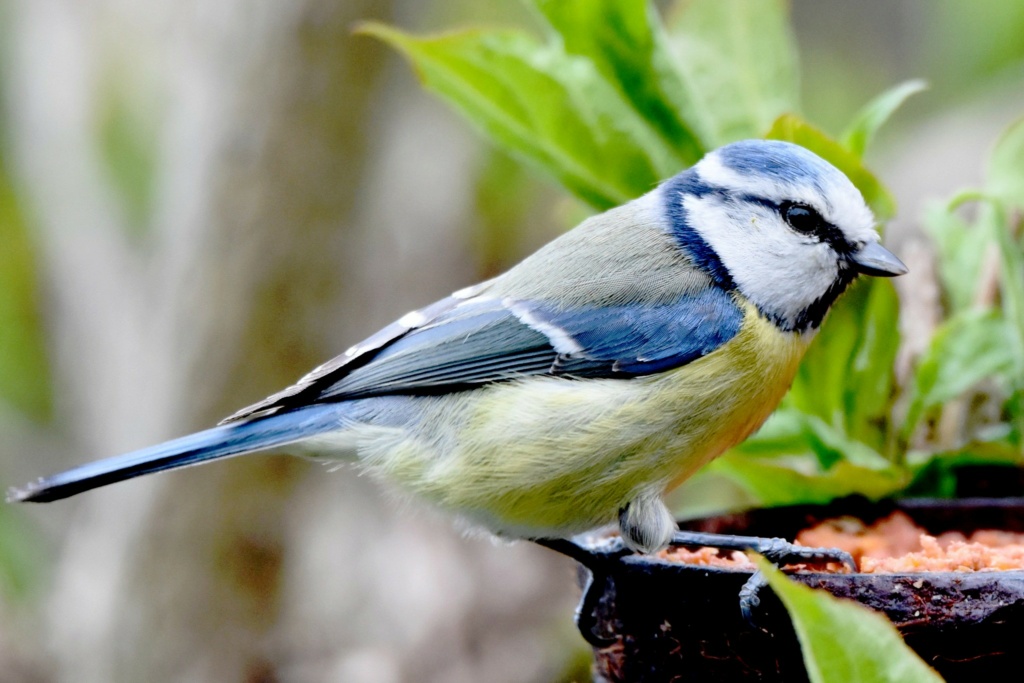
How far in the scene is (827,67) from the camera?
402 centimetres

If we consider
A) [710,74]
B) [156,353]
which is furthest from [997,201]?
[156,353]

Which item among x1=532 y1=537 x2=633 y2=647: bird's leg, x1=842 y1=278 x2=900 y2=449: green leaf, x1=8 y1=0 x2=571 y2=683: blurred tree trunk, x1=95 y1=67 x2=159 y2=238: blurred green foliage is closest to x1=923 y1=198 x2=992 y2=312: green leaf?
x1=842 y1=278 x2=900 y2=449: green leaf

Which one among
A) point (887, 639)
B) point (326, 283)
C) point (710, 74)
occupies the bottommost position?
point (887, 639)

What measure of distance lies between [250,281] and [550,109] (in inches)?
46.4

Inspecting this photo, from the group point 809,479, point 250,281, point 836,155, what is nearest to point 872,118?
point 836,155

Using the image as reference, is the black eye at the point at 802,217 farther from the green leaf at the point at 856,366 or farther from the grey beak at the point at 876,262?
the green leaf at the point at 856,366

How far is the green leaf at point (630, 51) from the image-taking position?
1358mm

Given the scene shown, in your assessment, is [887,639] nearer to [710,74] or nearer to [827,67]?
[710,74]

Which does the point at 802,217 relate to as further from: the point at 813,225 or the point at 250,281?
the point at 250,281

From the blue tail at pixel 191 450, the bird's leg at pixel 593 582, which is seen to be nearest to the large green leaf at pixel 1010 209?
the bird's leg at pixel 593 582

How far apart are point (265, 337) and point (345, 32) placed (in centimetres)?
72

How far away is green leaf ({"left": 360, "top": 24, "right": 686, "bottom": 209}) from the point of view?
A: 53.9 inches

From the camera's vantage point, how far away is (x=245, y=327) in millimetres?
2377

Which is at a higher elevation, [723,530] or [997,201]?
[997,201]
